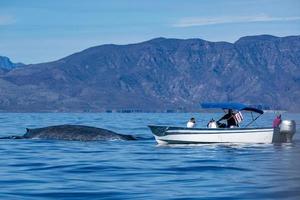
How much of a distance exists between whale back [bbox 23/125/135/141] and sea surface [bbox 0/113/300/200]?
7015 mm

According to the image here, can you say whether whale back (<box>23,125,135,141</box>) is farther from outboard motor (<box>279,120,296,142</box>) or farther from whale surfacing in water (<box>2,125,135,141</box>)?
outboard motor (<box>279,120,296,142</box>)

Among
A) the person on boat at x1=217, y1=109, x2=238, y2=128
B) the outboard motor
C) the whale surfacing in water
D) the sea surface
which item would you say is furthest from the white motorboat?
the whale surfacing in water

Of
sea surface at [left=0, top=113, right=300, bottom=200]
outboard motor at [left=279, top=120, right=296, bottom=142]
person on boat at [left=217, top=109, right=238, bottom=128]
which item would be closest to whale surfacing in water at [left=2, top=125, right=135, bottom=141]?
sea surface at [left=0, top=113, right=300, bottom=200]

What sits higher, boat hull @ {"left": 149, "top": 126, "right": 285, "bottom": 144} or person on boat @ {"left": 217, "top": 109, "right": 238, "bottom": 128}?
person on boat @ {"left": 217, "top": 109, "right": 238, "bottom": 128}

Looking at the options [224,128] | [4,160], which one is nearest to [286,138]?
[224,128]

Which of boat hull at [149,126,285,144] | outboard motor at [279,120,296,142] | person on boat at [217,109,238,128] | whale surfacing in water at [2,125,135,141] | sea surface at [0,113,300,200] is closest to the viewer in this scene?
sea surface at [0,113,300,200]

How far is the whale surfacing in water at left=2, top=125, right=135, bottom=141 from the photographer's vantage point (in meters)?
52.0

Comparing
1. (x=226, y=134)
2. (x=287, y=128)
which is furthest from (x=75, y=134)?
(x=287, y=128)

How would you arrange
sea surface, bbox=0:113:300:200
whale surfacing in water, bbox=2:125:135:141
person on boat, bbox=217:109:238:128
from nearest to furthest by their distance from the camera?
1. sea surface, bbox=0:113:300:200
2. person on boat, bbox=217:109:238:128
3. whale surfacing in water, bbox=2:125:135:141

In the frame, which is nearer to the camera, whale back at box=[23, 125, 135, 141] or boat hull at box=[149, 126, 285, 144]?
boat hull at box=[149, 126, 285, 144]

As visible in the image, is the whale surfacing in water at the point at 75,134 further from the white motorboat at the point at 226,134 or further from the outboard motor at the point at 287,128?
the outboard motor at the point at 287,128

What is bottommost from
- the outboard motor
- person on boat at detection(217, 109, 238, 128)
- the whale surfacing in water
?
the whale surfacing in water

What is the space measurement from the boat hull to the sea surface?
150 cm

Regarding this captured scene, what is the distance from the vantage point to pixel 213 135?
46.5 meters
